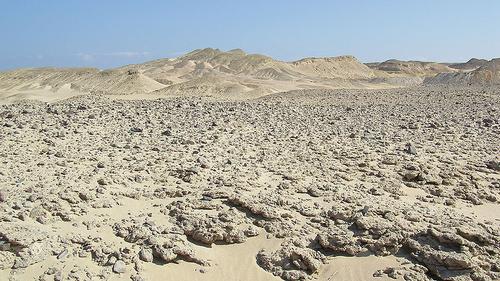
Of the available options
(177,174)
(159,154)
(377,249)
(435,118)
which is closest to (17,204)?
(177,174)

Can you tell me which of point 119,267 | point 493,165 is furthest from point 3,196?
point 493,165

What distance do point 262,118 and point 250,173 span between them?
4.86m

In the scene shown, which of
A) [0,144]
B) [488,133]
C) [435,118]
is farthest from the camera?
[435,118]

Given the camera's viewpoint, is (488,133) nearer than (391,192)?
No

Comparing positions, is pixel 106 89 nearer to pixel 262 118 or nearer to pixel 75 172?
pixel 262 118

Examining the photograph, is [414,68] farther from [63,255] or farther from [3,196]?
[63,255]

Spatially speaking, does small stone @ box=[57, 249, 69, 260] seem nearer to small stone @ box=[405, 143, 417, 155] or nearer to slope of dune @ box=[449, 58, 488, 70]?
small stone @ box=[405, 143, 417, 155]

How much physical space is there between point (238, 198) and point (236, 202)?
0.06m

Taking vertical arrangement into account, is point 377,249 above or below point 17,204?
below

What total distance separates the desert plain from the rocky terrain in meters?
0.02

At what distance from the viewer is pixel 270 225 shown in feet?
20.4

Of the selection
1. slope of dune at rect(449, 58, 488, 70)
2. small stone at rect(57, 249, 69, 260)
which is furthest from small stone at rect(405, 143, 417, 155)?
slope of dune at rect(449, 58, 488, 70)

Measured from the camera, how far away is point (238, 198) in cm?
662

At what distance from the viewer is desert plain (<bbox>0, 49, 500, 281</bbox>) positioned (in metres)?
5.54
